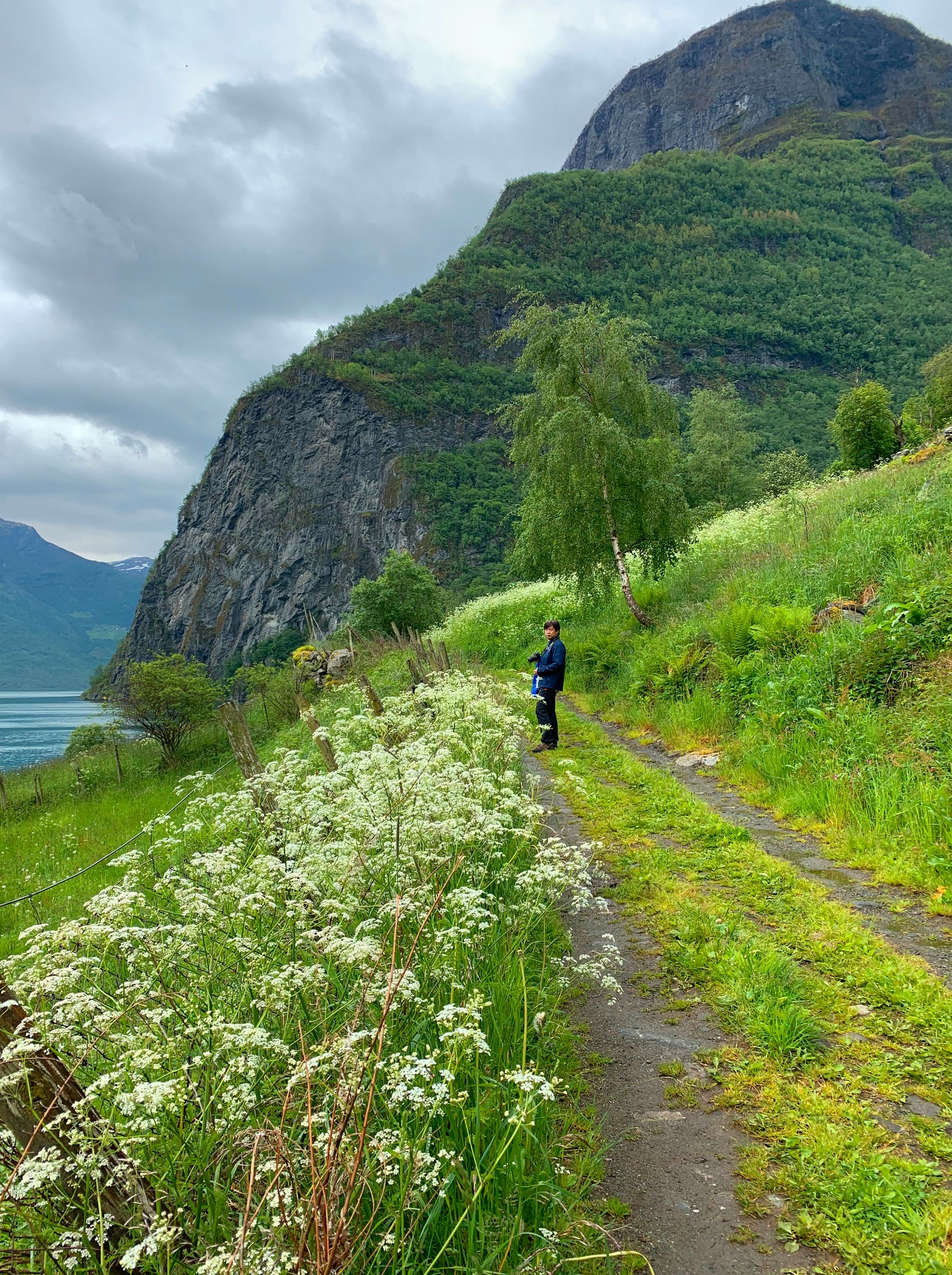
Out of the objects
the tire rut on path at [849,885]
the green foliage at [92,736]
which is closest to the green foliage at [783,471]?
the green foliage at [92,736]

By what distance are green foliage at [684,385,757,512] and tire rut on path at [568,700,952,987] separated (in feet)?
133

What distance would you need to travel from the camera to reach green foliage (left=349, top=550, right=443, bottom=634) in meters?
36.0

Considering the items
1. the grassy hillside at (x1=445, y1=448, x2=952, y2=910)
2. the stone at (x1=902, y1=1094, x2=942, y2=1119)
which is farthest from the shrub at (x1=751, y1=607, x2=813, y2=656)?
the stone at (x1=902, y1=1094, x2=942, y2=1119)

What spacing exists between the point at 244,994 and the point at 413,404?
14145cm

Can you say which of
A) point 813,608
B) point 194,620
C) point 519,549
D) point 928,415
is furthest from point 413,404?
point 813,608

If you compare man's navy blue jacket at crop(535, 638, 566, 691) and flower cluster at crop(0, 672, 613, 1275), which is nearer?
flower cluster at crop(0, 672, 613, 1275)

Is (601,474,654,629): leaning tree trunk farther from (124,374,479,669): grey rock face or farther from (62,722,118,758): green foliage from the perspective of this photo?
(124,374,479,669): grey rock face

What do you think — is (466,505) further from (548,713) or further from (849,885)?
(849,885)

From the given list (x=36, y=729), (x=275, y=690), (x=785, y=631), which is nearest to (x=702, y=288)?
(x=275, y=690)

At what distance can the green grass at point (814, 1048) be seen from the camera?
2.34 m

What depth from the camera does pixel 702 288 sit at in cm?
14138

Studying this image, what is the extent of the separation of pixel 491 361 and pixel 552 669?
500 feet

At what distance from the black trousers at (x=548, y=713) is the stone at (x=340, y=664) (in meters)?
14.9

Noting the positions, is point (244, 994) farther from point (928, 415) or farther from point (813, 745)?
point (928, 415)
